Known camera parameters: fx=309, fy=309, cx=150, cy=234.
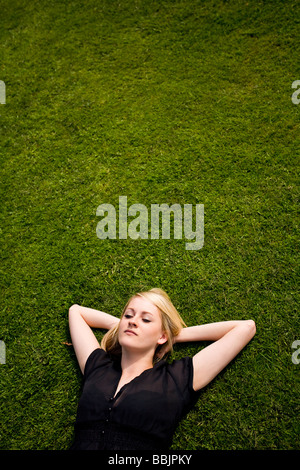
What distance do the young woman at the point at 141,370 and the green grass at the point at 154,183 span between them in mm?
366

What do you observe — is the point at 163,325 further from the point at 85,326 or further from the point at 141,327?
the point at 85,326

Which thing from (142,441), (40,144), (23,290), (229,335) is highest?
(40,144)

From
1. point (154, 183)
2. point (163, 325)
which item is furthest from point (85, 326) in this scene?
point (154, 183)

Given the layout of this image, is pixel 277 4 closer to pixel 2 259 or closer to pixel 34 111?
pixel 34 111

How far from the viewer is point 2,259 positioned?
4.63m

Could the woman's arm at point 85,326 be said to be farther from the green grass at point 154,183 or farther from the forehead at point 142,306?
the forehead at point 142,306

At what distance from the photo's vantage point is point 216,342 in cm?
351

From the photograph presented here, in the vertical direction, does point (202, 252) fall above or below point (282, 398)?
above

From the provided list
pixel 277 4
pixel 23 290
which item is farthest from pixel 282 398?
pixel 277 4

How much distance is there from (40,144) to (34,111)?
760mm

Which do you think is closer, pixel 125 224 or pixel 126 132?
pixel 125 224

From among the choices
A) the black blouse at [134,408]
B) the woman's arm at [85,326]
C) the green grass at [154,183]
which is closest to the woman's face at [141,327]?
the black blouse at [134,408]

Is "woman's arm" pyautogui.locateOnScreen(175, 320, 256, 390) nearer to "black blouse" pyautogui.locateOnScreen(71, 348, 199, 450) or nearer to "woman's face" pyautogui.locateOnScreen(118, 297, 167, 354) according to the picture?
"black blouse" pyautogui.locateOnScreen(71, 348, 199, 450)

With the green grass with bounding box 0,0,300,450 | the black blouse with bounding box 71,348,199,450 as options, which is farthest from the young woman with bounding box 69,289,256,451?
the green grass with bounding box 0,0,300,450
